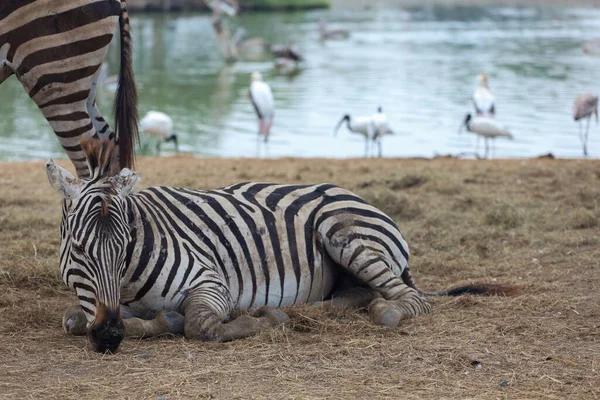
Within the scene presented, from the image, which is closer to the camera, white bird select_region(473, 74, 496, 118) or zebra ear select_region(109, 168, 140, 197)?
zebra ear select_region(109, 168, 140, 197)

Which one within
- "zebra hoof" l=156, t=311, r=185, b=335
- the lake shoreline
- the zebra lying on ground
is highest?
the lake shoreline

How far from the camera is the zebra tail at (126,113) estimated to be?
562 centimetres

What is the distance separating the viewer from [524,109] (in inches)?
727

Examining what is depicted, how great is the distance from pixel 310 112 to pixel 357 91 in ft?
11.6

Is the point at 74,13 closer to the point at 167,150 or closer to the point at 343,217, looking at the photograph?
the point at 343,217

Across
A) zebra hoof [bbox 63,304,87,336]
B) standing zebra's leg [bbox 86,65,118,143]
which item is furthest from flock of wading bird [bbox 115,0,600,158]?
zebra hoof [bbox 63,304,87,336]

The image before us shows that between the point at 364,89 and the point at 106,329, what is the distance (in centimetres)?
1822

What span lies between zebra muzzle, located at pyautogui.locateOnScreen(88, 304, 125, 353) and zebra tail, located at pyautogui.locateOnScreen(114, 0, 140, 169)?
161cm

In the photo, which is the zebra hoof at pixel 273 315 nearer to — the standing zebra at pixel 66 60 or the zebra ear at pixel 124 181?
the zebra ear at pixel 124 181

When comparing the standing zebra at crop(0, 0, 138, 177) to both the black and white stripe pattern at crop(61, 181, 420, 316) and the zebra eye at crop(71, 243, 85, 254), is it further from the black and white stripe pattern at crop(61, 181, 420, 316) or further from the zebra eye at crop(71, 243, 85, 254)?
the zebra eye at crop(71, 243, 85, 254)

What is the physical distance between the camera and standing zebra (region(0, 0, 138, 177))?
522cm

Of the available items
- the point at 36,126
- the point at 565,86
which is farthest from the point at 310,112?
the point at 565,86

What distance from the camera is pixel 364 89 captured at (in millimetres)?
21906

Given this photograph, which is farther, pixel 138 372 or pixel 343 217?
pixel 343 217
